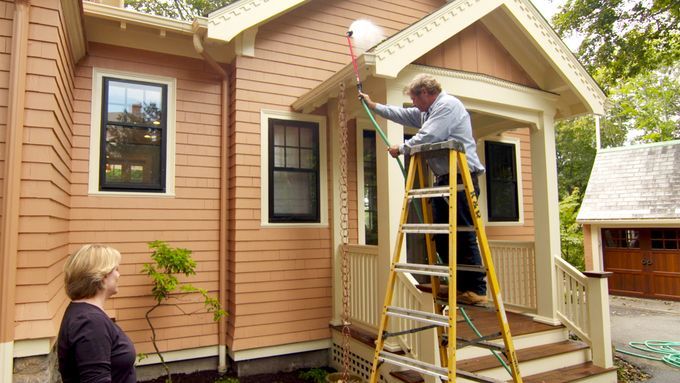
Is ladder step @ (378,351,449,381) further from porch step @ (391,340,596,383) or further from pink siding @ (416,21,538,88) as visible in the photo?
pink siding @ (416,21,538,88)

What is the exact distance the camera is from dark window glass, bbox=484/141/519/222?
7.18 m

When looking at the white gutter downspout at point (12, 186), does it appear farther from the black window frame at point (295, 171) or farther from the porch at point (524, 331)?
the porch at point (524, 331)

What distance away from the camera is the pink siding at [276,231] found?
513 cm

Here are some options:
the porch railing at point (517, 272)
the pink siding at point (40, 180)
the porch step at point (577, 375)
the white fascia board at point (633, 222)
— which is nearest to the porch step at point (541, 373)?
the porch step at point (577, 375)

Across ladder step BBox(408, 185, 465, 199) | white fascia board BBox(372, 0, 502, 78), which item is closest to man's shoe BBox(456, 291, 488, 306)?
ladder step BBox(408, 185, 465, 199)

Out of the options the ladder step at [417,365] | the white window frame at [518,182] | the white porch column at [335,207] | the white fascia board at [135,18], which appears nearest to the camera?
the ladder step at [417,365]

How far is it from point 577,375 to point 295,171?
151 inches

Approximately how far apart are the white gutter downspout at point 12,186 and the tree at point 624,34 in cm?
966

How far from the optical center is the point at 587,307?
16.1ft

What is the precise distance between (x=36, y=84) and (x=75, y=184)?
151 centimetres

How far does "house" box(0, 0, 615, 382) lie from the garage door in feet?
29.3

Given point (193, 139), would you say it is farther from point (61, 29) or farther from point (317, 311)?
point (317, 311)

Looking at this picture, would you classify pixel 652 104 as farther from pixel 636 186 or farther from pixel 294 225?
pixel 294 225

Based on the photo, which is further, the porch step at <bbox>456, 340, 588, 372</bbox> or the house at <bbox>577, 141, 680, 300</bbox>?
the house at <bbox>577, 141, 680, 300</bbox>
